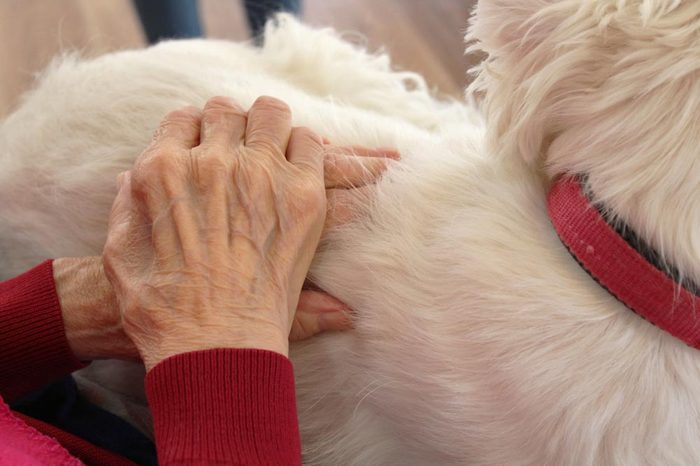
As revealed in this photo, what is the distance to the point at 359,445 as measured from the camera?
0.80 meters

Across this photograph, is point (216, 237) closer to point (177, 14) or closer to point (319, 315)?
point (319, 315)

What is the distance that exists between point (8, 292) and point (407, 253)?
1.53ft

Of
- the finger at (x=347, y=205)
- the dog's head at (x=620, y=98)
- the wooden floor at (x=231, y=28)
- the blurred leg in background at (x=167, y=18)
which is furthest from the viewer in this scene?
the wooden floor at (x=231, y=28)

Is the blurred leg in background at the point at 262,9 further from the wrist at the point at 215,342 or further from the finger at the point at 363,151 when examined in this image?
the wrist at the point at 215,342

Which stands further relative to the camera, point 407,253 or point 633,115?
point 407,253

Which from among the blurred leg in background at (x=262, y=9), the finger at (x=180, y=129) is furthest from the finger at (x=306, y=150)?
the blurred leg in background at (x=262, y=9)

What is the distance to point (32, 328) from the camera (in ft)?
2.72

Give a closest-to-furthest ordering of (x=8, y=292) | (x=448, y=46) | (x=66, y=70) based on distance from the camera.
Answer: (x=8, y=292) < (x=66, y=70) < (x=448, y=46)

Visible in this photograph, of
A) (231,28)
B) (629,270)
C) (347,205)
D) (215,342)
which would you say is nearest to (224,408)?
(215,342)

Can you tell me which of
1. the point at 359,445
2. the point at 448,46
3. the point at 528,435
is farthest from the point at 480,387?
the point at 448,46

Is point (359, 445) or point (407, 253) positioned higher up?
point (407, 253)

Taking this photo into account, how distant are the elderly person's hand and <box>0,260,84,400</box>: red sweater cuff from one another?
111mm

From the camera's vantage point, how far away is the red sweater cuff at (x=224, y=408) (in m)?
0.65

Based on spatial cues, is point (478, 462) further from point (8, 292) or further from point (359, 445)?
point (8, 292)
